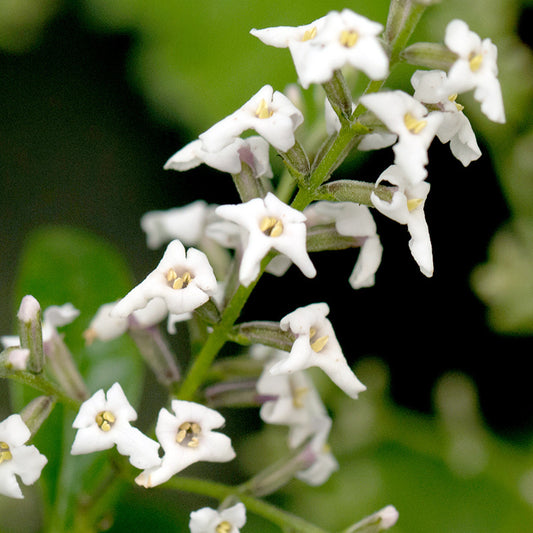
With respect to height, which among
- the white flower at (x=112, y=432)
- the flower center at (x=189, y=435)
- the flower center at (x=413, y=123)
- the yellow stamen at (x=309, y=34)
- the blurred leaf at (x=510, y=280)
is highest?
the yellow stamen at (x=309, y=34)

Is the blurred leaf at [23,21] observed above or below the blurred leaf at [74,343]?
above

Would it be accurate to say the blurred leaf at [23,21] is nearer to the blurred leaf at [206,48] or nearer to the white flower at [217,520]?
the blurred leaf at [206,48]

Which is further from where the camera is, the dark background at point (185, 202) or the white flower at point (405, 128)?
the dark background at point (185, 202)

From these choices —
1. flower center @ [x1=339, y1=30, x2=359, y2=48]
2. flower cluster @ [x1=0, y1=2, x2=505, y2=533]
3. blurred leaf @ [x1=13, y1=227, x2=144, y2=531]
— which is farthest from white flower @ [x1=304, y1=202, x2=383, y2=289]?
blurred leaf @ [x1=13, y1=227, x2=144, y2=531]

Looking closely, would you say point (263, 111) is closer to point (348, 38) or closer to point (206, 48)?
point (348, 38)

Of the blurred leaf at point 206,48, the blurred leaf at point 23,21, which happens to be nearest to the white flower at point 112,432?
the blurred leaf at point 206,48

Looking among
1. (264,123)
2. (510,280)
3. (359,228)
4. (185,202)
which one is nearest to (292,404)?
(359,228)
